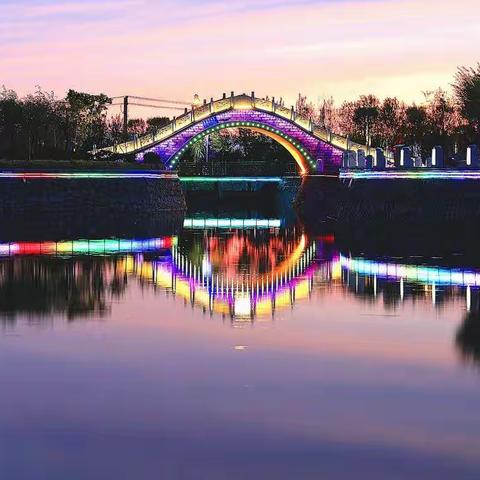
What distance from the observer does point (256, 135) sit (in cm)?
14588

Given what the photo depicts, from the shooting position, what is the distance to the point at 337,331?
24.9m

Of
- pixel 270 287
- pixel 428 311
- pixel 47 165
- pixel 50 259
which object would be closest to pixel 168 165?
pixel 47 165

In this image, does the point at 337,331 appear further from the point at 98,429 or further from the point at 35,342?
the point at 98,429

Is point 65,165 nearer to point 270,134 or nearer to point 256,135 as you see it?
point 270,134

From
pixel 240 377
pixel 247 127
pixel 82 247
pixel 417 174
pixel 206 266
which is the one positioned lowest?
pixel 240 377

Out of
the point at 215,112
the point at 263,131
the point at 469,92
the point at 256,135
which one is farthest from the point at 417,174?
the point at 256,135

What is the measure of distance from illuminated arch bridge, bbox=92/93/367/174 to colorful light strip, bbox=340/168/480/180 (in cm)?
3733

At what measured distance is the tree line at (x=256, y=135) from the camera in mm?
86688

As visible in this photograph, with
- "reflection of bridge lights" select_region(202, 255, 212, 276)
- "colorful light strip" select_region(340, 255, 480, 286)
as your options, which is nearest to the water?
"colorful light strip" select_region(340, 255, 480, 286)

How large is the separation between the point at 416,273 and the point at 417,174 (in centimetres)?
3004

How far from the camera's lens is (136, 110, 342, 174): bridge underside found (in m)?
112

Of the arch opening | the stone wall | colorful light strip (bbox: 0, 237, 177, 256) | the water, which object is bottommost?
the water

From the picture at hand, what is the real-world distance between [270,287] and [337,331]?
9.74 metres

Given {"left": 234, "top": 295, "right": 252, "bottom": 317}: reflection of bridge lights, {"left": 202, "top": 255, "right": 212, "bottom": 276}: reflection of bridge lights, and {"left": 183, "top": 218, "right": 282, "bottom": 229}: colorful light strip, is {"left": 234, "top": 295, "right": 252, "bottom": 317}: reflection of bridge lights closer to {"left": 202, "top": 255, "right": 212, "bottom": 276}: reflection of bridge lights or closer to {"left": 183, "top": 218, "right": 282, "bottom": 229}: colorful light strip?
{"left": 202, "top": 255, "right": 212, "bottom": 276}: reflection of bridge lights
